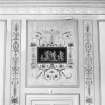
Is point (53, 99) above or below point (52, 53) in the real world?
below

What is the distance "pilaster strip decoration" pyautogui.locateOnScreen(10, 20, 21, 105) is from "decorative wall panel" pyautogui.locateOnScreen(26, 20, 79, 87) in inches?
5.2

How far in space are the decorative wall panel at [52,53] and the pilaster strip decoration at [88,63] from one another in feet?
0.41

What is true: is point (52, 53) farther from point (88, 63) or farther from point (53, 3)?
point (53, 3)

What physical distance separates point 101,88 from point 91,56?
446 millimetres

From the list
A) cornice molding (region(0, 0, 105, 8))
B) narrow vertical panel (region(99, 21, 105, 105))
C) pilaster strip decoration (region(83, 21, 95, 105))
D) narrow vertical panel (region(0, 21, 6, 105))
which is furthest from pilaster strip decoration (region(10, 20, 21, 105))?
narrow vertical panel (region(99, 21, 105, 105))

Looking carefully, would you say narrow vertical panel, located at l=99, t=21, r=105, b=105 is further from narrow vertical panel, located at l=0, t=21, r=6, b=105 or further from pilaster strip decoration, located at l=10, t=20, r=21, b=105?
narrow vertical panel, located at l=0, t=21, r=6, b=105

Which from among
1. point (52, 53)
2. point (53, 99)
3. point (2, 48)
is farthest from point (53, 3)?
point (53, 99)

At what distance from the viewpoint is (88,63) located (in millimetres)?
3223

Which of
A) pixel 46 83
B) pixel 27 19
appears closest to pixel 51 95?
pixel 46 83

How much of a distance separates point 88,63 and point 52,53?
0.50 meters

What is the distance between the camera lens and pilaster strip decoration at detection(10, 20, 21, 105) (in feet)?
10.4

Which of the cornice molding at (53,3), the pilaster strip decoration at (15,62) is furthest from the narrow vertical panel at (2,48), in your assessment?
the cornice molding at (53,3)

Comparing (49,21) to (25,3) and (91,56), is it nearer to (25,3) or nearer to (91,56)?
(25,3)

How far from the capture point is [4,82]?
319 cm
